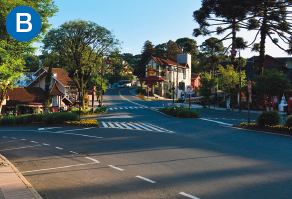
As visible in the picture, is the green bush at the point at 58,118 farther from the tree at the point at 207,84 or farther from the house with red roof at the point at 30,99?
the tree at the point at 207,84

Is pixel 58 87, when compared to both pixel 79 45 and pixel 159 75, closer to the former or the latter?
pixel 79 45

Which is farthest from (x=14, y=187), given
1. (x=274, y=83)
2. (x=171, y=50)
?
(x=171, y=50)

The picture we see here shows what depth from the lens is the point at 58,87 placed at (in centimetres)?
5700

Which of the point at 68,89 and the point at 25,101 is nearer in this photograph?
the point at 25,101

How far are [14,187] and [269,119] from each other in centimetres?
1606

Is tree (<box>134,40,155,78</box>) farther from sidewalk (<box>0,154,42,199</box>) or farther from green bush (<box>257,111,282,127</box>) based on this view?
sidewalk (<box>0,154,42,199</box>)

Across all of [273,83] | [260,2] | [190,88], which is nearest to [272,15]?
[260,2]

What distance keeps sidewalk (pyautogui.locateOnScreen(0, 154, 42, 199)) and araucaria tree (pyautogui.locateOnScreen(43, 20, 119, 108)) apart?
3038 cm

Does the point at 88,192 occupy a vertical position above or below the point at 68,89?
below

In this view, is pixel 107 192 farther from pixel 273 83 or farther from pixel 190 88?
pixel 273 83


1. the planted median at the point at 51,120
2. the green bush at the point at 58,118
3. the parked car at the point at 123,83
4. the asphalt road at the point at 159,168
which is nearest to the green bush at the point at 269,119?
the asphalt road at the point at 159,168

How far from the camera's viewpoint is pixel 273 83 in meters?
30.0

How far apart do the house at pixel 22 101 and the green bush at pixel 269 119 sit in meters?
34.8

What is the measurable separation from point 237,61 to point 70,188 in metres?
34.7
